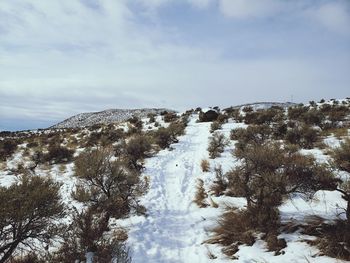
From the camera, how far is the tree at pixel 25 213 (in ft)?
19.7

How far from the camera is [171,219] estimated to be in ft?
31.4

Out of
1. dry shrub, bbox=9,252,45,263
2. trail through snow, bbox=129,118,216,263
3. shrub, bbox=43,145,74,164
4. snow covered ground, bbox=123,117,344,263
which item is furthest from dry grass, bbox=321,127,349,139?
dry shrub, bbox=9,252,45,263

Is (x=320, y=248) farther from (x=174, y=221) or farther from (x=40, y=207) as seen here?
(x=40, y=207)

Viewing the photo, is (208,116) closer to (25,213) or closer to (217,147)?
(217,147)

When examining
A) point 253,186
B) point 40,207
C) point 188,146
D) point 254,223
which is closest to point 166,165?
point 188,146

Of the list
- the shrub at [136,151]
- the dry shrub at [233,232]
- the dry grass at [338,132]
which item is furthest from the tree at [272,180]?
the dry grass at [338,132]

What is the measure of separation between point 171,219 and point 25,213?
4.42m

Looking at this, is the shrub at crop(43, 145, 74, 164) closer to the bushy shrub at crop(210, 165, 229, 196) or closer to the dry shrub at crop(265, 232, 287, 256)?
the bushy shrub at crop(210, 165, 229, 196)

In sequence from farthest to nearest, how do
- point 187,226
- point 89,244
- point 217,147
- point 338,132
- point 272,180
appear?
point 338,132 → point 217,147 → point 187,226 → point 272,180 → point 89,244

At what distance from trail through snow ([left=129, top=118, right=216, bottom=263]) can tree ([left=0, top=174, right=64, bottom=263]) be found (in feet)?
6.83

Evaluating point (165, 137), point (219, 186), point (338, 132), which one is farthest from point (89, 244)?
point (338, 132)

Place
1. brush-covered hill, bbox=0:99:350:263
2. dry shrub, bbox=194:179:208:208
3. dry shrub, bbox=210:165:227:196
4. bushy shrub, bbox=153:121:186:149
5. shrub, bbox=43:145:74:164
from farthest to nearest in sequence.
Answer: bushy shrub, bbox=153:121:186:149 < shrub, bbox=43:145:74:164 < dry shrub, bbox=210:165:227:196 < dry shrub, bbox=194:179:208:208 < brush-covered hill, bbox=0:99:350:263

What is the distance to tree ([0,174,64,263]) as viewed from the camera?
5996 mm

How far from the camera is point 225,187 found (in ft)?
35.5
